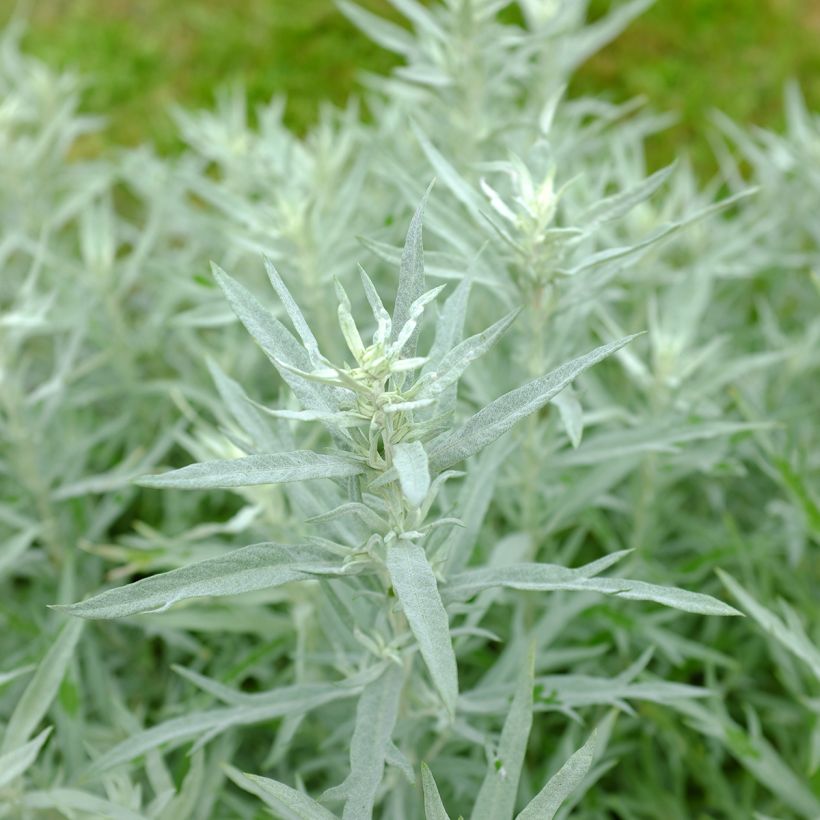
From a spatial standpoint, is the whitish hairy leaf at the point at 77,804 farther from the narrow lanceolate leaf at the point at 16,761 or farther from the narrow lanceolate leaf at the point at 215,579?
the narrow lanceolate leaf at the point at 215,579

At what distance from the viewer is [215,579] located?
3.38 ft

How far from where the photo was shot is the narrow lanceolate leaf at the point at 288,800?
3.40 ft

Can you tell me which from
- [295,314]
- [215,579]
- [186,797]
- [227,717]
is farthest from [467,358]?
[186,797]

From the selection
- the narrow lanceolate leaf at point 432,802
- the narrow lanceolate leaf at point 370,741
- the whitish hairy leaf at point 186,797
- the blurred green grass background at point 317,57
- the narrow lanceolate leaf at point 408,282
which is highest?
the narrow lanceolate leaf at point 408,282

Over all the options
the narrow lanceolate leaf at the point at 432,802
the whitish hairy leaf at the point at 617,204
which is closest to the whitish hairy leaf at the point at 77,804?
the narrow lanceolate leaf at the point at 432,802

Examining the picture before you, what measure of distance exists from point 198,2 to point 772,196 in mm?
3393

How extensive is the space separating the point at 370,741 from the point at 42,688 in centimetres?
54

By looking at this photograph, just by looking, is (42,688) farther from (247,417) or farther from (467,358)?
(467,358)

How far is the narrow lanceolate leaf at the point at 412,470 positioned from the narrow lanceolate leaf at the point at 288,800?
0.37 metres

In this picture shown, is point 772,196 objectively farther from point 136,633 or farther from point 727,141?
point 136,633

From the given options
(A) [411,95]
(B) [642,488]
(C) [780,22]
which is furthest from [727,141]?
(B) [642,488]

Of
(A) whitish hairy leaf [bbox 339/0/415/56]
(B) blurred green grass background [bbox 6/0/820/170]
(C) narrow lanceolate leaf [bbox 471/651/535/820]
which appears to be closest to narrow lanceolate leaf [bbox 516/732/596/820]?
(C) narrow lanceolate leaf [bbox 471/651/535/820]

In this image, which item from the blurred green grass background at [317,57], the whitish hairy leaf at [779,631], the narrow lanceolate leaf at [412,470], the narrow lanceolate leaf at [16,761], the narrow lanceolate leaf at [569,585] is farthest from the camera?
the blurred green grass background at [317,57]

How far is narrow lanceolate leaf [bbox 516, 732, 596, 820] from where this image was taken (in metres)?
1.05
